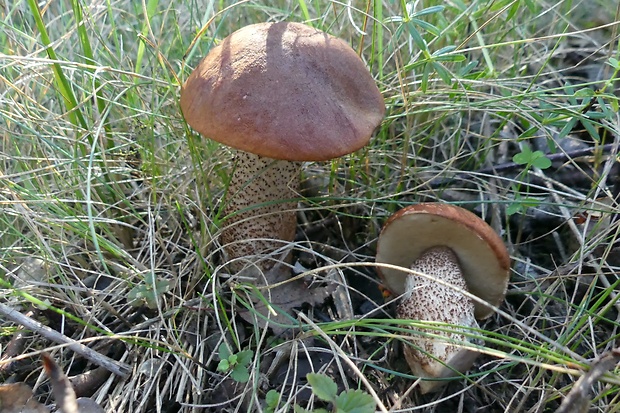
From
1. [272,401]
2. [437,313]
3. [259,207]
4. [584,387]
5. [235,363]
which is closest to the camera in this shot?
[584,387]

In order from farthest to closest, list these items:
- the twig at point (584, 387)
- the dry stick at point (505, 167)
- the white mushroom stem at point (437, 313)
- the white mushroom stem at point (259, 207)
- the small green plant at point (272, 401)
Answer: the dry stick at point (505, 167) → the white mushroom stem at point (259, 207) → the white mushroom stem at point (437, 313) → the small green plant at point (272, 401) → the twig at point (584, 387)

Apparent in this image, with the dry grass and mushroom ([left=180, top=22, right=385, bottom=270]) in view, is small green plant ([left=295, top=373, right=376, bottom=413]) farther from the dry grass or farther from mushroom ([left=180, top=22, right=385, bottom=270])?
mushroom ([left=180, top=22, right=385, bottom=270])

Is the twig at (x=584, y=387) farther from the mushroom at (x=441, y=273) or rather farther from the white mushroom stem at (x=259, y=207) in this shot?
the white mushroom stem at (x=259, y=207)

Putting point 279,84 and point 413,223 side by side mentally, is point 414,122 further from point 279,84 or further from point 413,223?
point 279,84

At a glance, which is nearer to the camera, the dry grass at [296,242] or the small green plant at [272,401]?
the small green plant at [272,401]

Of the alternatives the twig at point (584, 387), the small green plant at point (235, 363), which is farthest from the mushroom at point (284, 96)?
the twig at point (584, 387)

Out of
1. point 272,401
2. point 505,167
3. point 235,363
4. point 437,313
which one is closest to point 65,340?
point 235,363

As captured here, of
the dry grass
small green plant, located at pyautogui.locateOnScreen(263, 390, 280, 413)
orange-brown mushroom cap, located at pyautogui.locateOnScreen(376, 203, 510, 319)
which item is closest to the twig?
the dry grass

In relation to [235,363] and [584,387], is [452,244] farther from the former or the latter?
[235,363]
